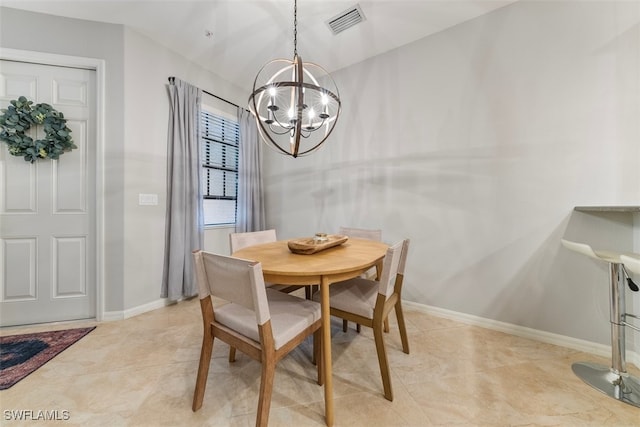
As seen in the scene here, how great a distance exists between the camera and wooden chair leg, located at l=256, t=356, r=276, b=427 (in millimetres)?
1035

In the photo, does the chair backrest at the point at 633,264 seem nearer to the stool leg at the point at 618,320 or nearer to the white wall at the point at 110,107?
the stool leg at the point at 618,320

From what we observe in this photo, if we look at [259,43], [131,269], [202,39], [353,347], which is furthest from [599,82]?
[131,269]

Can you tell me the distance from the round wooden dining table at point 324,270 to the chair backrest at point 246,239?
34 centimetres

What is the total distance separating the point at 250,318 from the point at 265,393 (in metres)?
0.33

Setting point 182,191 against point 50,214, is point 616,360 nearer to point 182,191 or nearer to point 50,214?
point 182,191

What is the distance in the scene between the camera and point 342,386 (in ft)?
4.66

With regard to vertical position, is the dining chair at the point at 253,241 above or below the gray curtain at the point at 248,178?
below

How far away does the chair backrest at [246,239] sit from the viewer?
191cm

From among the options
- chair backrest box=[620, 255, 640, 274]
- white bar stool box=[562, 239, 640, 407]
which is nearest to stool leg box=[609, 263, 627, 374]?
white bar stool box=[562, 239, 640, 407]

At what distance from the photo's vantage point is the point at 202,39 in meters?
2.43

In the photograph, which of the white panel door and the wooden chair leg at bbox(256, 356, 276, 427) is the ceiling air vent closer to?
the white panel door

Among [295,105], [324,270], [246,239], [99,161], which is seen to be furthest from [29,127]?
[324,270]

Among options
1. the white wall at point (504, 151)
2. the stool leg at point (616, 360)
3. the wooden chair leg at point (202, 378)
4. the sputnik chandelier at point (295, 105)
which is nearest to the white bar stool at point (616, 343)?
the stool leg at point (616, 360)

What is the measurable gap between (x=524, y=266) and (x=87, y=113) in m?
4.22
